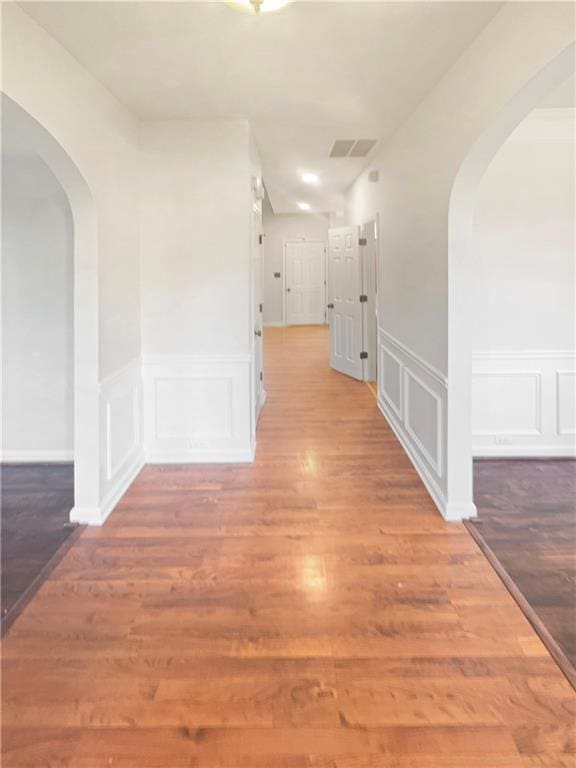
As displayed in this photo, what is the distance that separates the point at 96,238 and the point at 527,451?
135 inches

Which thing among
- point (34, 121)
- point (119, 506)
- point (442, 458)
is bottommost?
point (119, 506)

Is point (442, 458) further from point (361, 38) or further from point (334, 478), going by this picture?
point (361, 38)

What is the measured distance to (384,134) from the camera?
4.34m

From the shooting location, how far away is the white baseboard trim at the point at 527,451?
4055 mm

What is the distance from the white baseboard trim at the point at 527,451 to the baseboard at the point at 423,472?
0.51 m

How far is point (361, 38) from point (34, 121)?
160 centimetres

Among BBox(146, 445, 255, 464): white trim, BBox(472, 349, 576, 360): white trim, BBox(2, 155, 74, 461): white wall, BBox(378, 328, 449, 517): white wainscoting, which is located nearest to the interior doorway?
BBox(378, 328, 449, 517): white wainscoting

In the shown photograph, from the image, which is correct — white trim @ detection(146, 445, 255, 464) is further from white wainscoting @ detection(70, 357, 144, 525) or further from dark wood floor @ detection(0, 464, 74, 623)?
Result: dark wood floor @ detection(0, 464, 74, 623)

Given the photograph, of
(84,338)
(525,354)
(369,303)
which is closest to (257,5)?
(84,338)

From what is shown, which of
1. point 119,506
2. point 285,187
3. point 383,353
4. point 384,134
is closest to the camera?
point 119,506

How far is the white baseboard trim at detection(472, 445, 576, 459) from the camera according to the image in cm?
405

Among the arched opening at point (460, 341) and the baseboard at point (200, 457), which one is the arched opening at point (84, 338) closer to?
the baseboard at point (200, 457)

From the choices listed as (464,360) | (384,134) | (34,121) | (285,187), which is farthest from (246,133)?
(285,187)

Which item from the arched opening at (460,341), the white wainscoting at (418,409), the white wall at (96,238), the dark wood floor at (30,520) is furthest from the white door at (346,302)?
the dark wood floor at (30,520)
